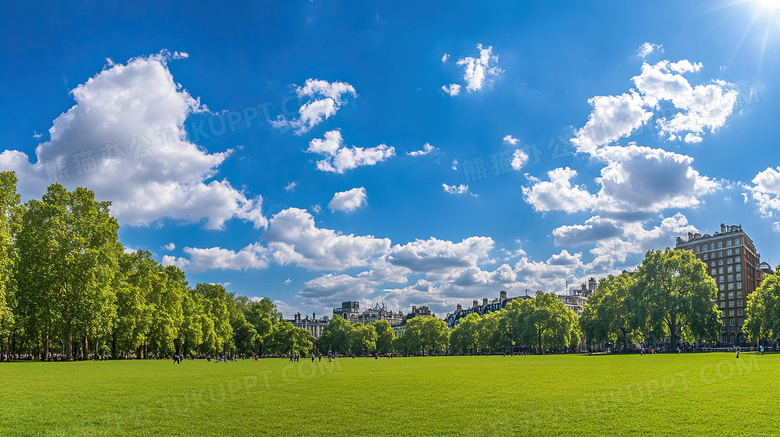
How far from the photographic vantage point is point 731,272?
518 feet

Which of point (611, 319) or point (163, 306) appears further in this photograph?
point (611, 319)

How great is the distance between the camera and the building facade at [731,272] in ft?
510

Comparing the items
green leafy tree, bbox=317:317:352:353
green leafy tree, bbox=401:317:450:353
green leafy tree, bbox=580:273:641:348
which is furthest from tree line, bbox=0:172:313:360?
green leafy tree, bbox=401:317:450:353

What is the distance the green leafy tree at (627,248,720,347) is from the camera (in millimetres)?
83750

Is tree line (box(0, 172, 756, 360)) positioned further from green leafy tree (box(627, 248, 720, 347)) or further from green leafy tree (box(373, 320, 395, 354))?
green leafy tree (box(373, 320, 395, 354))

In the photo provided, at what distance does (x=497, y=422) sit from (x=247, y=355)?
121883 millimetres

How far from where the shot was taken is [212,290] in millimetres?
113938

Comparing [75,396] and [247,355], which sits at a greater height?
[75,396]

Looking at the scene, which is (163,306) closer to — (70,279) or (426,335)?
(70,279)

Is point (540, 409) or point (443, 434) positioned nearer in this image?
point (443, 434)

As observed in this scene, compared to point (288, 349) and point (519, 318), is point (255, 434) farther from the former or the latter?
point (288, 349)

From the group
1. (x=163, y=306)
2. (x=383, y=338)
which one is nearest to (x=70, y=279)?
(x=163, y=306)

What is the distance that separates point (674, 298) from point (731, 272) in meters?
91.5

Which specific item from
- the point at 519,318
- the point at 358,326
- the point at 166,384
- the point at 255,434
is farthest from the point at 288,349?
the point at 255,434
